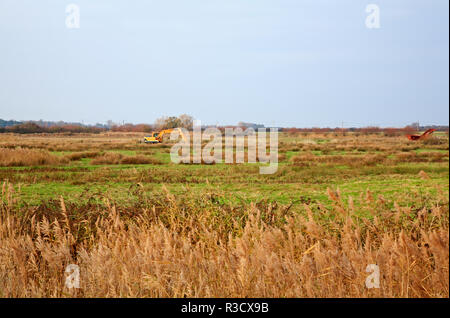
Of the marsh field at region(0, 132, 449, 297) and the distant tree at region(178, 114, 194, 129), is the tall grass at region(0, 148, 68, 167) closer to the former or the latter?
the marsh field at region(0, 132, 449, 297)

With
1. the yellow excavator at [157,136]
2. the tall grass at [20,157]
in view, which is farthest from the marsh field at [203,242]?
the yellow excavator at [157,136]

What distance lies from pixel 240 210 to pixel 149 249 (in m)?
3.12

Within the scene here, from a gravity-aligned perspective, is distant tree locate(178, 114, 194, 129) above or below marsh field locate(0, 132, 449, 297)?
above

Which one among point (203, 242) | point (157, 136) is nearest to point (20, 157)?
point (157, 136)

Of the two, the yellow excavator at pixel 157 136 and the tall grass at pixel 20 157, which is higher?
the yellow excavator at pixel 157 136

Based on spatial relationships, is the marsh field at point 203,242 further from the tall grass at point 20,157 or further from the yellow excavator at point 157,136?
the yellow excavator at point 157,136

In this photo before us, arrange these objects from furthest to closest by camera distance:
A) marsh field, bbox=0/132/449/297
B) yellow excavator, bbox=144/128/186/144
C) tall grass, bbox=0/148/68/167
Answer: tall grass, bbox=0/148/68/167, yellow excavator, bbox=144/128/186/144, marsh field, bbox=0/132/449/297

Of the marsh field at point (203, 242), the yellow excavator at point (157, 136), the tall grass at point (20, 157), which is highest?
the yellow excavator at point (157, 136)

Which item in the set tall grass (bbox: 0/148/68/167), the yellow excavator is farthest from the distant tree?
tall grass (bbox: 0/148/68/167)

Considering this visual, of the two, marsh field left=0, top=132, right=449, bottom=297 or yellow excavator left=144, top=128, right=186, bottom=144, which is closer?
marsh field left=0, top=132, right=449, bottom=297

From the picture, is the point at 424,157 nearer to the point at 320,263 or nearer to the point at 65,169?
the point at 65,169

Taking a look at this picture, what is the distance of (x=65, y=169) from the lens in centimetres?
1413

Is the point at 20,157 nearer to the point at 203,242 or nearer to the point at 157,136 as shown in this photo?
the point at 157,136
